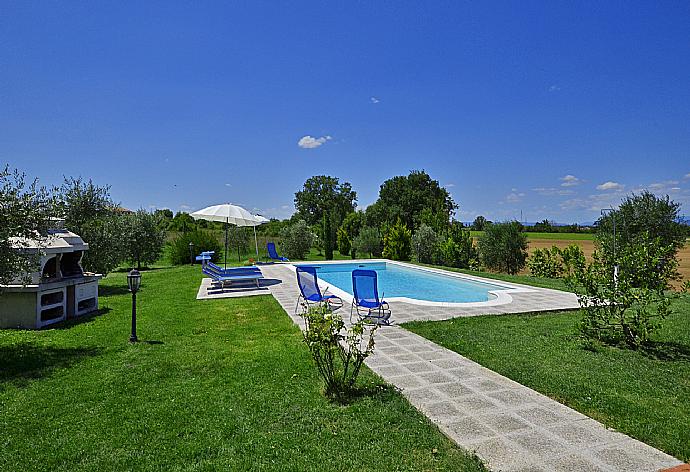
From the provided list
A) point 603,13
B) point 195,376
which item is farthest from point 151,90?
A: point 603,13

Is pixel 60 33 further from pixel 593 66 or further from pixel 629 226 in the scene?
pixel 629 226

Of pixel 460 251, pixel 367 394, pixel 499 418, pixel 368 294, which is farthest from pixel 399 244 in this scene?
pixel 499 418

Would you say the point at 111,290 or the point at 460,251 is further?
the point at 460,251

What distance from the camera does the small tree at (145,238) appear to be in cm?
1670

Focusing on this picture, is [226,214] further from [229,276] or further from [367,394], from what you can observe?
[367,394]

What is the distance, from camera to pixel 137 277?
19.4 ft

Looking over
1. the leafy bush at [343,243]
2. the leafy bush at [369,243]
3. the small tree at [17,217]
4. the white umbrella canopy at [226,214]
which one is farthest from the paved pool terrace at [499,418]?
the leafy bush at [343,243]

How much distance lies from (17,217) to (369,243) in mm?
20959

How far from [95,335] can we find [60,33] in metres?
7.13

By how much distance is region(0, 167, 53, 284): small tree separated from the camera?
16.2 ft

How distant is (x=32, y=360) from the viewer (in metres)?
4.88

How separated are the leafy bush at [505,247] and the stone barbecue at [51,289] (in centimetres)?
1697

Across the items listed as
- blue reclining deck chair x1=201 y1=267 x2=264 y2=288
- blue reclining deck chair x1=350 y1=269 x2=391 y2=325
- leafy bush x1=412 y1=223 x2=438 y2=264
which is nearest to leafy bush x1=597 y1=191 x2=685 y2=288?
leafy bush x1=412 y1=223 x2=438 y2=264

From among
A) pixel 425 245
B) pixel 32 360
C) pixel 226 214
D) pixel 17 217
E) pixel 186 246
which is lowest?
pixel 32 360
